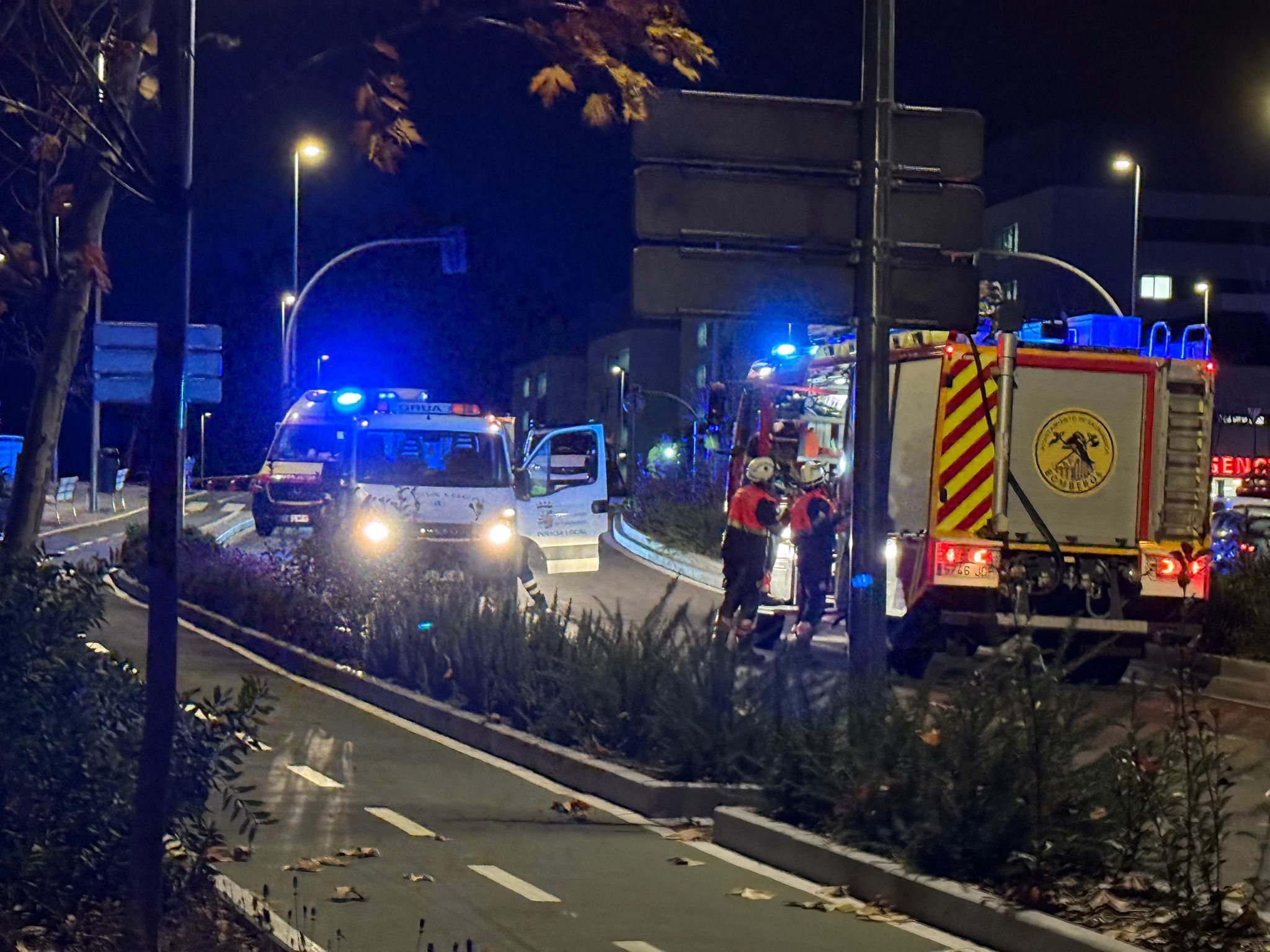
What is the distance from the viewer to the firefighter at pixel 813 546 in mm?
17922

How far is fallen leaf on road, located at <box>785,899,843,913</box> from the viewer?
25.7 feet

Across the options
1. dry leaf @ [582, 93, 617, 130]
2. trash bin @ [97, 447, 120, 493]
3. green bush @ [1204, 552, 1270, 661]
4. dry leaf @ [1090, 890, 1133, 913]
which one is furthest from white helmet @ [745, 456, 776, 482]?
trash bin @ [97, 447, 120, 493]

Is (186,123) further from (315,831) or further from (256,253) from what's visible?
(256,253)

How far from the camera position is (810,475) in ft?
61.0

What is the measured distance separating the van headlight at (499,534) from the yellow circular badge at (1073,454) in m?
7.34

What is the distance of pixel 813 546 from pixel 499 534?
4922 millimetres

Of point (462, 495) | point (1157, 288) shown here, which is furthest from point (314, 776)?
point (1157, 288)

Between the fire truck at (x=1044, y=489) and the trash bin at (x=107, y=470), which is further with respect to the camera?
the trash bin at (x=107, y=470)

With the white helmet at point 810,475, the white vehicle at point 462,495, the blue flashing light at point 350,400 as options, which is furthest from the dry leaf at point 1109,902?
the blue flashing light at point 350,400

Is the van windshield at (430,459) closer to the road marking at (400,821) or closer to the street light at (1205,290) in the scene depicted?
the road marking at (400,821)

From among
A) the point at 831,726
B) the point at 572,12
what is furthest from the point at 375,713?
the point at 572,12

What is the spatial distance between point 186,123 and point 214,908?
8.99 feet

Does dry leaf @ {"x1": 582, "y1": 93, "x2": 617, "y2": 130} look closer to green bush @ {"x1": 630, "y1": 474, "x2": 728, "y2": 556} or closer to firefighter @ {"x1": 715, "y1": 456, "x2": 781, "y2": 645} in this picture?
firefighter @ {"x1": 715, "y1": 456, "x2": 781, "y2": 645}

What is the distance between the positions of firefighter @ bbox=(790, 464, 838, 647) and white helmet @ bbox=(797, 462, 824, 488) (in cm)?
2
